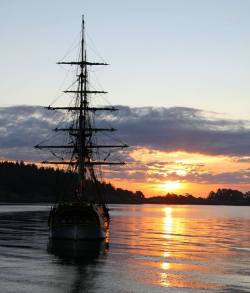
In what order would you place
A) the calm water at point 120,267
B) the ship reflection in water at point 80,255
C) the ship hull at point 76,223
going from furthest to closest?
the ship hull at point 76,223 < the ship reflection in water at point 80,255 < the calm water at point 120,267

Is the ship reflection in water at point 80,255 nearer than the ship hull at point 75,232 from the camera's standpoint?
Yes

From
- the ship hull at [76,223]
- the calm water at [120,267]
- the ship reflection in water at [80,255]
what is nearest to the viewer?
the calm water at [120,267]

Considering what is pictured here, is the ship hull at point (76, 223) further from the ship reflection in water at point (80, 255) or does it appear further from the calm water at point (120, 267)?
the calm water at point (120, 267)

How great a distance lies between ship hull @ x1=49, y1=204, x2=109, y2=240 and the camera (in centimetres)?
5791

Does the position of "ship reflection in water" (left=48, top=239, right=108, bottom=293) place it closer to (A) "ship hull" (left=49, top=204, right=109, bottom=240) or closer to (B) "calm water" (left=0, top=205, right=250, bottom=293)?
(B) "calm water" (left=0, top=205, right=250, bottom=293)

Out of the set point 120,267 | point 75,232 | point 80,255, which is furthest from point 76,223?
point 120,267

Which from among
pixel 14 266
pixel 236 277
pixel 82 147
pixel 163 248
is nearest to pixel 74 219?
pixel 163 248

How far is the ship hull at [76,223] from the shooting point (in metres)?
57.9

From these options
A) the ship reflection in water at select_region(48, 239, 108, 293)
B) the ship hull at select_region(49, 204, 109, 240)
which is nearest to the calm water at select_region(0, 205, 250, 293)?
the ship reflection in water at select_region(48, 239, 108, 293)

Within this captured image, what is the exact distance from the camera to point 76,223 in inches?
2302

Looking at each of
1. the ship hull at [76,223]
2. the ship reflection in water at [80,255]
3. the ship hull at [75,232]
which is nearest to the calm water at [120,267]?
the ship reflection in water at [80,255]

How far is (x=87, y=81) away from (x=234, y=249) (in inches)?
1101

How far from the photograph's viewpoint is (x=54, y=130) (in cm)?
7312

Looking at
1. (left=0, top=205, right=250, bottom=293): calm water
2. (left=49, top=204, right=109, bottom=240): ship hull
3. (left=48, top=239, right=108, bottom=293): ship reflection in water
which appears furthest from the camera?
(left=49, top=204, right=109, bottom=240): ship hull
